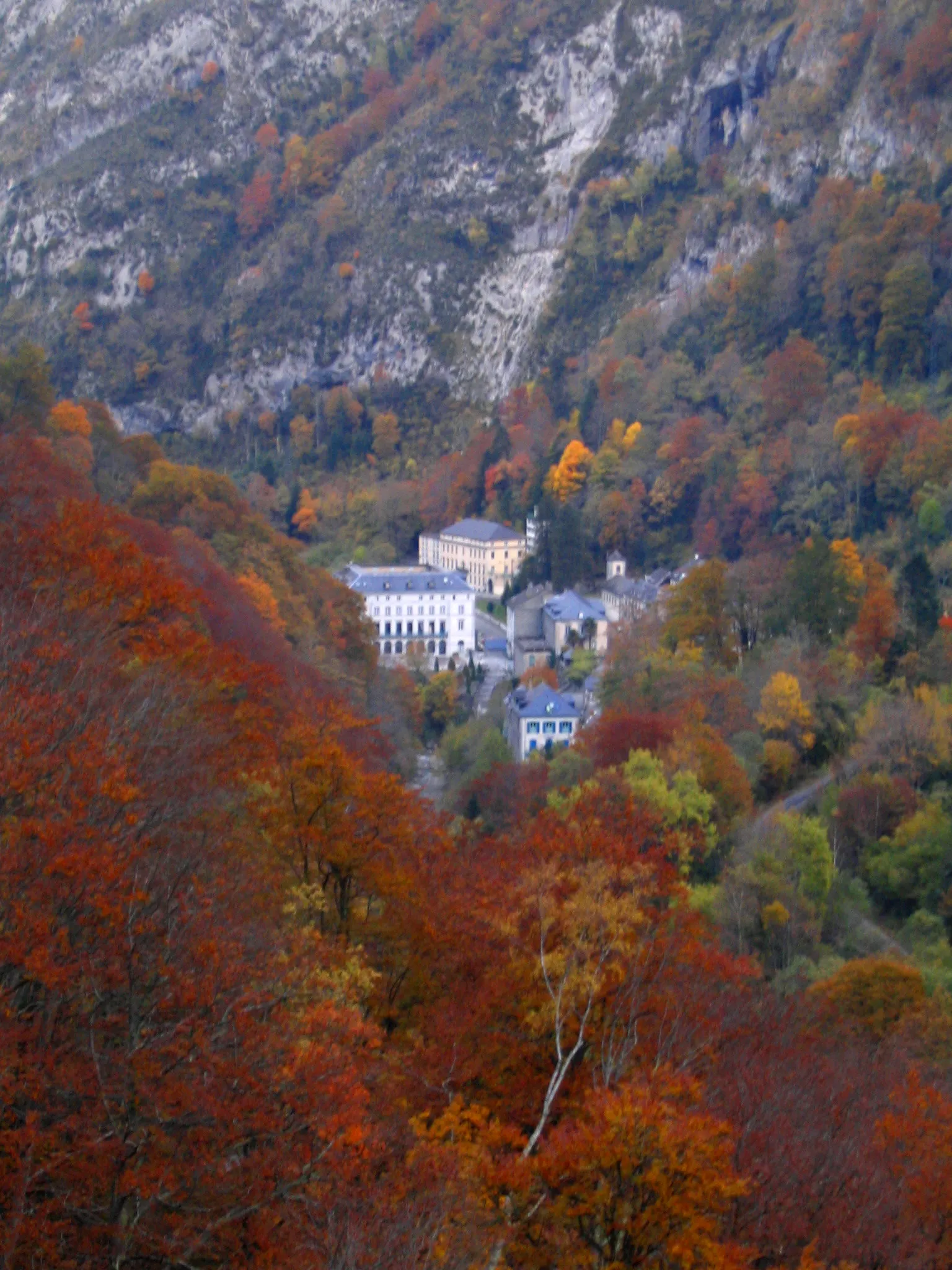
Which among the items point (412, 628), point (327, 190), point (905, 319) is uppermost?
A: point (327, 190)

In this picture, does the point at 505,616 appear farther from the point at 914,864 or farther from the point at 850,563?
the point at 914,864

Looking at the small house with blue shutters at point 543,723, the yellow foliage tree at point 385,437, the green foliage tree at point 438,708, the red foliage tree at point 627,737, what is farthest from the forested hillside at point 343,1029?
the yellow foliage tree at point 385,437

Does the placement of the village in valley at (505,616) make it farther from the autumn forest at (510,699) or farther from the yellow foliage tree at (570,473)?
the yellow foliage tree at (570,473)

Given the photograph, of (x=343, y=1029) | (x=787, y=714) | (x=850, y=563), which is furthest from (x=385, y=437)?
(x=343, y=1029)

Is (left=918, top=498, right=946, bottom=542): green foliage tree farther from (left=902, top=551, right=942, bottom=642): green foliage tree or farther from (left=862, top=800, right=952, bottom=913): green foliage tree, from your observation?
(left=862, top=800, right=952, bottom=913): green foliage tree

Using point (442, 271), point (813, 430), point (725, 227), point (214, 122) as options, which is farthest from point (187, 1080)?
point (214, 122)

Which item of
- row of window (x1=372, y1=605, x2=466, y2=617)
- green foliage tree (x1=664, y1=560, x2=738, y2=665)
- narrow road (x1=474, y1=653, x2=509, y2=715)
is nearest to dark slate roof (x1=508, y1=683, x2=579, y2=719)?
green foliage tree (x1=664, y1=560, x2=738, y2=665)
